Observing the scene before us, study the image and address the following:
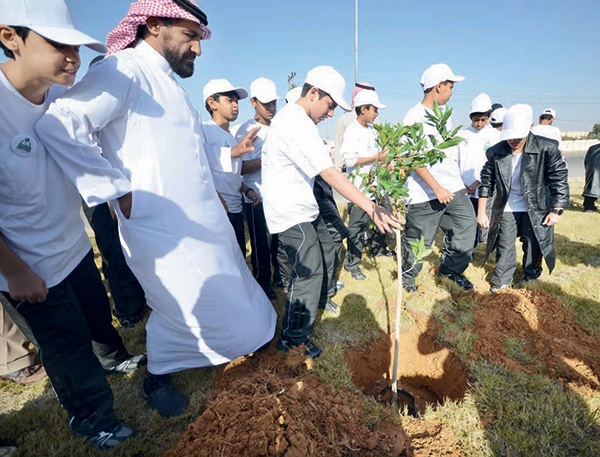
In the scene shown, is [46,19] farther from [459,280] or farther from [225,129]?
[459,280]

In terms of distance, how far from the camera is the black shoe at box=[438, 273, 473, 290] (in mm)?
3684

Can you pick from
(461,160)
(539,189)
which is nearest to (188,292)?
(539,189)

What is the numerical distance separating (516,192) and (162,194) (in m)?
3.52

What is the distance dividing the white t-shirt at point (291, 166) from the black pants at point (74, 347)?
133cm

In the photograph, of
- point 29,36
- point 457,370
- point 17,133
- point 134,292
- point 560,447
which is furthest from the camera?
point 134,292

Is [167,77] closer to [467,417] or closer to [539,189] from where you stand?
[467,417]

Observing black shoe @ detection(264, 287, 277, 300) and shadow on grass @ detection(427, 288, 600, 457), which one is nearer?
shadow on grass @ detection(427, 288, 600, 457)

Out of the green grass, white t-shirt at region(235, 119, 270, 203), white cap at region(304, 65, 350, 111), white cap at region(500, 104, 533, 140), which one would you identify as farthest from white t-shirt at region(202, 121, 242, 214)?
white cap at region(500, 104, 533, 140)

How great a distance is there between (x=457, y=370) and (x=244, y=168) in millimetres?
2853

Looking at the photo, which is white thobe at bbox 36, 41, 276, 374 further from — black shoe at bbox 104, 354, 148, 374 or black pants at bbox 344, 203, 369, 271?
black pants at bbox 344, 203, 369, 271

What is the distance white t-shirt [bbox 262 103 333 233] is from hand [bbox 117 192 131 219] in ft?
3.51

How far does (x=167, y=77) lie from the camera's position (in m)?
1.77

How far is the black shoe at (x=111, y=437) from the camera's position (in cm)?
186

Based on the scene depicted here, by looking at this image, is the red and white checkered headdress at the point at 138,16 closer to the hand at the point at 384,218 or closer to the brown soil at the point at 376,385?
the hand at the point at 384,218
